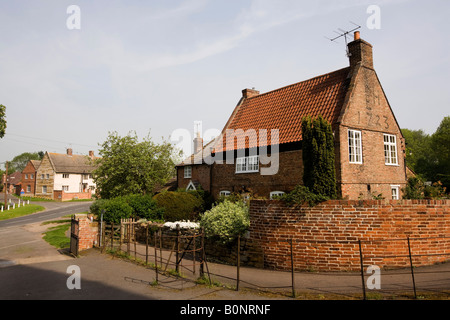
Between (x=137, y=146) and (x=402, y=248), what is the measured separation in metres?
24.2

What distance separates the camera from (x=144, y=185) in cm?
2802

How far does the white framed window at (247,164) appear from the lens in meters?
19.9

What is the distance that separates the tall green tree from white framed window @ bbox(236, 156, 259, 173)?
7958 millimetres

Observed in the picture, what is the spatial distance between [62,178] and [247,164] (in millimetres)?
50809

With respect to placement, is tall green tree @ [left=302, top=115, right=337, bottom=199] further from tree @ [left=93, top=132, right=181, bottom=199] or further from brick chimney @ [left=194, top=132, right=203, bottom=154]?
brick chimney @ [left=194, top=132, right=203, bottom=154]

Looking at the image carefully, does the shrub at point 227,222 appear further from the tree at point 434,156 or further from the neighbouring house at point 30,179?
the neighbouring house at point 30,179

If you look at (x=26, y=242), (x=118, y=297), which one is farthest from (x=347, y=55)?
(x=26, y=242)

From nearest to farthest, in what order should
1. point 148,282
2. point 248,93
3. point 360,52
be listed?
point 148,282 < point 360,52 < point 248,93

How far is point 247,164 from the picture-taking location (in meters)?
20.6

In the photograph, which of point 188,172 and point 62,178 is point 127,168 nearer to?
point 188,172

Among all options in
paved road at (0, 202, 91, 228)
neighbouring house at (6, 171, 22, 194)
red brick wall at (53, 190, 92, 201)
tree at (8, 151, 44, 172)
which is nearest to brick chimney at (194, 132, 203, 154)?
paved road at (0, 202, 91, 228)

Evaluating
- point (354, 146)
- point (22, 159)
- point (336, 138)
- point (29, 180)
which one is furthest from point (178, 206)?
point (22, 159)
